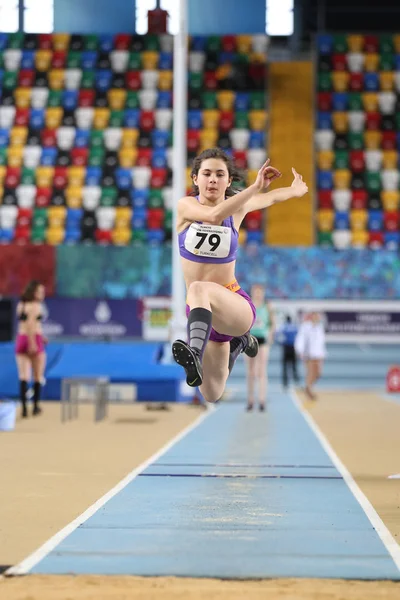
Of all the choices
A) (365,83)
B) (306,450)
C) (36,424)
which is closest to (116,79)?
(365,83)

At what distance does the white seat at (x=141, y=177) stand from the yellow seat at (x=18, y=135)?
3.27 m

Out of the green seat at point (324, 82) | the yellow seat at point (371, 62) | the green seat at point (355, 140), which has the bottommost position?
the green seat at point (355, 140)

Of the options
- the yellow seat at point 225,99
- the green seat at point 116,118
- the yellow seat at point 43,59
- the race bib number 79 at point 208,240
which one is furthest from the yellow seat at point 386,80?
the race bib number 79 at point 208,240

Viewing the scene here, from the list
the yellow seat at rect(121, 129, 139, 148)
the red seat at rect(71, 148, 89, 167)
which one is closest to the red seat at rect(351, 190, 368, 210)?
the yellow seat at rect(121, 129, 139, 148)

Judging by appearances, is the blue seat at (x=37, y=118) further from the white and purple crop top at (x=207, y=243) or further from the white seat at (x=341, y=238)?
the white and purple crop top at (x=207, y=243)

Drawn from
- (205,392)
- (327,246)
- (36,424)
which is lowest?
(36,424)

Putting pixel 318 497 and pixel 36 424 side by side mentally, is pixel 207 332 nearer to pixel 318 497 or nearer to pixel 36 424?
pixel 318 497

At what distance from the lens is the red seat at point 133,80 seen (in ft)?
100

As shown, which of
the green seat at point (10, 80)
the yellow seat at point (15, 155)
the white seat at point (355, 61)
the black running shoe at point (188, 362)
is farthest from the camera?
the green seat at point (10, 80)

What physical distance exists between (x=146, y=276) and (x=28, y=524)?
19297 millimetres

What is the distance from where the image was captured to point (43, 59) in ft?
103

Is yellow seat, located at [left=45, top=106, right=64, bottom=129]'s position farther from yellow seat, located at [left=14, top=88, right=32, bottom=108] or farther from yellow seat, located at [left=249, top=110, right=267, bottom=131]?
yellow seat, located at [left=249, top=110, right=267, bottom=131]

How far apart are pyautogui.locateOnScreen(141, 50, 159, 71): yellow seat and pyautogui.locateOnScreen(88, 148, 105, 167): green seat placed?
119 inches

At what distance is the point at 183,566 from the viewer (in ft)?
16.5
